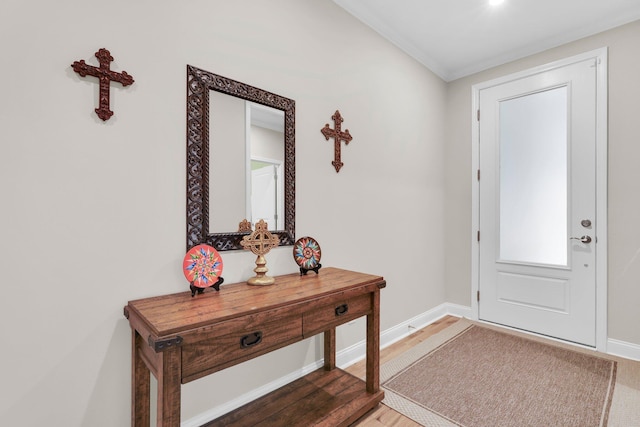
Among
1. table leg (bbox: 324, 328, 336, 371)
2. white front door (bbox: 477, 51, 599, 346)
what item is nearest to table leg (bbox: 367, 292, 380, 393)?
table leg (bbox: 324, 328, 336, 371)

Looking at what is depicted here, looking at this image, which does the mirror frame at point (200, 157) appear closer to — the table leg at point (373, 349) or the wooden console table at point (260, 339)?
the wooden console table at point (260, 339)

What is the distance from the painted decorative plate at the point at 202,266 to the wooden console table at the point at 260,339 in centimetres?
8

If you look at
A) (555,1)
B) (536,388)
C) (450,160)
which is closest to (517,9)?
(555,1)

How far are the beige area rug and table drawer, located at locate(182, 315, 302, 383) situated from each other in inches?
38.0

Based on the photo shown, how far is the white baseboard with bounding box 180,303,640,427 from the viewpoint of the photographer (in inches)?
63.5

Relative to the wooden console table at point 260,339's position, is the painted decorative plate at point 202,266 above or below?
above

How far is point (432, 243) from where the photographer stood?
3.24 m

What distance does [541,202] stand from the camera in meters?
2.81

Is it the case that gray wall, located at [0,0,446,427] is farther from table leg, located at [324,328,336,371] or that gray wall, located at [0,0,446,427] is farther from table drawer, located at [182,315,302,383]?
table drawer, located at [182,315,302,383]

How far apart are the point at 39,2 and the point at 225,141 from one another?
2.75ft

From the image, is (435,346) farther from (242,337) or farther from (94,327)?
(94,327)

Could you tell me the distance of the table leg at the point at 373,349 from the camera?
180 cm

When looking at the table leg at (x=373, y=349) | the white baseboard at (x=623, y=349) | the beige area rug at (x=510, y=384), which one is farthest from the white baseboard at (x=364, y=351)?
the table leg at (x=373, y=349)

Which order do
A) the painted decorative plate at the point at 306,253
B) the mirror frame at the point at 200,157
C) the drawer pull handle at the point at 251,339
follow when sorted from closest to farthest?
1. the drawer pull handle at the point at 251,339
2. the mirror frame at the point at 200,157
3. the painted decorative plate at the point at 306,253
